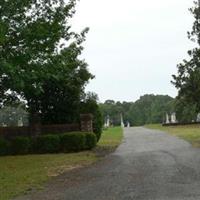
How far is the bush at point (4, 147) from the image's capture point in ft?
89.4

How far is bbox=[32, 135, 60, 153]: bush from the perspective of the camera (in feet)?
91.7

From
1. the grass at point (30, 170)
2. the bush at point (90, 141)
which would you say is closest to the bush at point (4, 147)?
the grass at point (30, 170)

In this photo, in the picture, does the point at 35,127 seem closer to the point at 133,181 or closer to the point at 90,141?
the point at 90,141

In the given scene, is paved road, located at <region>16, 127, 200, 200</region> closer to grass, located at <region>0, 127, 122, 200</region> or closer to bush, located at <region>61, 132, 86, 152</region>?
grass, located at <region>0, 127, 122, 200</region>

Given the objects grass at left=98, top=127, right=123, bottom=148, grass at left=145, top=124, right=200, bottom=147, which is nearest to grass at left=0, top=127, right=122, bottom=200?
grass at left=98, top=127, right=123, bottom=148

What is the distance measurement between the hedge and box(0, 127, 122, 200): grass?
3.67 feet

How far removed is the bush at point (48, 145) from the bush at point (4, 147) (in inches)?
51.6

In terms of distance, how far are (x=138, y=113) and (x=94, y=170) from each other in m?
117

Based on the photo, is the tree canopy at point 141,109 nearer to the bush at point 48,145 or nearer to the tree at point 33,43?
the bush at point 48,145

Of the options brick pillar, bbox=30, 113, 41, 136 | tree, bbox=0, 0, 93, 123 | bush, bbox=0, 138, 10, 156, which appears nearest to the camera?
tree, bbox=0, 0, 93, 123

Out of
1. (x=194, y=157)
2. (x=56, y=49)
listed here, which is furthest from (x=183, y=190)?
(x=56, y=49)

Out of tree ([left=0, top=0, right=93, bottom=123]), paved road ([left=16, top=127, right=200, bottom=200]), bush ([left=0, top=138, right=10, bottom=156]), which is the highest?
tree ([left=0, top=0, right=93, bottom=123])

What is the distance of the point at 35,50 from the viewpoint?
22.5 metres

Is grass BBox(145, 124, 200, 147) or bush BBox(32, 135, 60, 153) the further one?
grass BBox(145, 124, 200, 147)
